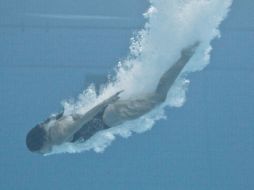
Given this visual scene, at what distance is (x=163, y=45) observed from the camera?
15.5 feet

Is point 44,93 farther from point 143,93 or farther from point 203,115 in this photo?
point 143,93

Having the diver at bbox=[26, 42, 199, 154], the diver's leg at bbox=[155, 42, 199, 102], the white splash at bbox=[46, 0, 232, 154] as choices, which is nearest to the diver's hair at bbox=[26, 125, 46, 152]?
the diver at bbox=[26, 42, 199, 154]

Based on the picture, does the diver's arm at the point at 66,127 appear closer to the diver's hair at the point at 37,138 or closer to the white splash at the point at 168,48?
the diver's hair at the point at 37,138

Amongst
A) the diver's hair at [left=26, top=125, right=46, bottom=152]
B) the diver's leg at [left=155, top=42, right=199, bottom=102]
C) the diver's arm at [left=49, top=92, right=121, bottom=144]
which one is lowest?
the diver's hair at [left=26, top=125, right=46, bottom=152]

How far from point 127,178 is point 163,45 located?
512cm

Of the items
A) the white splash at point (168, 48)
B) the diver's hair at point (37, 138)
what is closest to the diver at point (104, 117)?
the diver's hair at point (37, 138)

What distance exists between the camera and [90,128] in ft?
14.1

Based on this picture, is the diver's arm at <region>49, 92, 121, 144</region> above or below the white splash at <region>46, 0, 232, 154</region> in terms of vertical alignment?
below

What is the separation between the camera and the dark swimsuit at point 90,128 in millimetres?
4270

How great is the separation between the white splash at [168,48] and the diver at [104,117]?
0.12 metres

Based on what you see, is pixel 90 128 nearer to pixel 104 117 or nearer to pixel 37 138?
pixel 104 117

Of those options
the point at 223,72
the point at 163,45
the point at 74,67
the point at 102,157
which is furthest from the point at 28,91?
the point at 163,45

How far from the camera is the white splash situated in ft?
14.4

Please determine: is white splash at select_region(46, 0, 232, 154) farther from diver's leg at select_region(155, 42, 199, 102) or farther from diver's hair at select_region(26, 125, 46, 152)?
diver's hair at select_region(26, 125, 46, 152)
